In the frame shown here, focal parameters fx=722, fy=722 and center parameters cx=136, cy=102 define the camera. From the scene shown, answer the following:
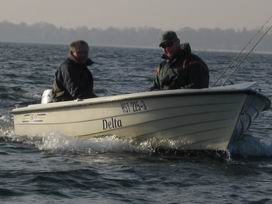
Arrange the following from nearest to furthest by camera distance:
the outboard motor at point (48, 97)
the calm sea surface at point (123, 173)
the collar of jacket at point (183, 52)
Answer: the calm sea surface at point (123, 173) → the collar of jacket at point (183, 52) → the outboard motor at point (48, 97)

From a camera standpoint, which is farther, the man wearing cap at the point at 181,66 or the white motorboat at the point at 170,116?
the man wearing cap at the point at 181,66

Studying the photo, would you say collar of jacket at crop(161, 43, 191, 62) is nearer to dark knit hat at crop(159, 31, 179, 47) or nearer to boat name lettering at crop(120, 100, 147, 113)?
dark knit hat at crop(159, 31, 179, 47)

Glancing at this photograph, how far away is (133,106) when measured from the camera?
10852 mm

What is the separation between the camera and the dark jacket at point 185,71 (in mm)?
10758

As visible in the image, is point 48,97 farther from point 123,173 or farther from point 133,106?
point 123,173

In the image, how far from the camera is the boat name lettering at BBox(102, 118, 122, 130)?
11.2 metres

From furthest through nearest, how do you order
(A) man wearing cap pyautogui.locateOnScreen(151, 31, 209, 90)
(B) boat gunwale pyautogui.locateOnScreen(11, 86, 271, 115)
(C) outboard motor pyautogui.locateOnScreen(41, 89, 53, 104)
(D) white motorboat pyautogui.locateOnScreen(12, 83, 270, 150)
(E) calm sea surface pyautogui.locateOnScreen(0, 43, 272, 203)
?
(C) outboard motor pyautogui.locateOnScreen(41, 89, 53, 104) → (A) man wearing cap pyautogui.locateOnScreen(151, 31, 209, 90) → (D) white motorboat pyautogui.locateOnScreen(12, 83, 270, 150) → (B) boat gunwale pyautogui.locateOnScreen(11, 86, 271, 115) → (E) calm sea surface pyautogui.locateOnScreen(0, 43, 272, 203)

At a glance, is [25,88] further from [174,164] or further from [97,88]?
[174,164]

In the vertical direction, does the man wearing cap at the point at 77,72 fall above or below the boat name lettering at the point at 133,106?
above

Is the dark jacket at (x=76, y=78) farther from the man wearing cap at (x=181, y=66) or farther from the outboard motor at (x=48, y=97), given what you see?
the man wearing cap at (x=181, y=66)

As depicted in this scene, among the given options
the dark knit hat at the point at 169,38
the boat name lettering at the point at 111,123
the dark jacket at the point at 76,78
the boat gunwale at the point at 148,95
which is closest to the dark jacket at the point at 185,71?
the dark knit hat at the point at 169,38

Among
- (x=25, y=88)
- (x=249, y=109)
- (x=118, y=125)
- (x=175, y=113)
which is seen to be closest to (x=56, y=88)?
(x=118, y=125)

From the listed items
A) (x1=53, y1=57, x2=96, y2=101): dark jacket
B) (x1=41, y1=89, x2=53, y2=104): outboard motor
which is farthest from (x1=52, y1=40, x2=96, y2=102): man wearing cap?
(x1=41, y1=89, x2=53, y2=104): outboard motor

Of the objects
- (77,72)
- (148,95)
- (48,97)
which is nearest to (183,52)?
(148,95)
